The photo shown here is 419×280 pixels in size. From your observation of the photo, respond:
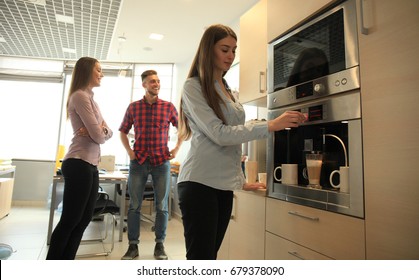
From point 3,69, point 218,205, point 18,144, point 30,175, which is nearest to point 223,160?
point 218,205

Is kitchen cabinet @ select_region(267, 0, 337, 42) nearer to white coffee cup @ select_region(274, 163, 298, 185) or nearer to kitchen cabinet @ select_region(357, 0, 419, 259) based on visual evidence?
kitchen cabinet @ select_region(357, 0, 419, 259)

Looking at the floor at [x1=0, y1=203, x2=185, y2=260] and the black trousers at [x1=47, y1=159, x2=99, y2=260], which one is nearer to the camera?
the black trousers at [x1=47, y1=159, x2=99, y2=260]

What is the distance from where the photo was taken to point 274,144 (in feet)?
5.11

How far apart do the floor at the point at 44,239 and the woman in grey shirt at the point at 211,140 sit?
5.02 feet

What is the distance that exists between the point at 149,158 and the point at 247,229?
42.1 inches

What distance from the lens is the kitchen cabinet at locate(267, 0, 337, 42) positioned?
134 centimetres

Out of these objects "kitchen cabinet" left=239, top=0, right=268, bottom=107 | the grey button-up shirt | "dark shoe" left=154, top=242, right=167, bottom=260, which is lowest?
"dark shoe" left=154, top=242, right=167, bottom=260

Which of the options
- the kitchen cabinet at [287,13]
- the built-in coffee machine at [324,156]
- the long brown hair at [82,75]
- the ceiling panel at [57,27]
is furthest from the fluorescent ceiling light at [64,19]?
the built-in coffee machine at [324,156]

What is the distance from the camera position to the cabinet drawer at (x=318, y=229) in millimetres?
1025

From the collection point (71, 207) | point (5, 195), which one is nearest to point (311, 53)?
point (71, 207)

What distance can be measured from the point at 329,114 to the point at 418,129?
1.32 feet

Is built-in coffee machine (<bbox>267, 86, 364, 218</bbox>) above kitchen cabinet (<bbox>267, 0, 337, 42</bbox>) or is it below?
below

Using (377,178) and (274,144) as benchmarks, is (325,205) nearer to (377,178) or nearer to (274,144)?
(377,178)

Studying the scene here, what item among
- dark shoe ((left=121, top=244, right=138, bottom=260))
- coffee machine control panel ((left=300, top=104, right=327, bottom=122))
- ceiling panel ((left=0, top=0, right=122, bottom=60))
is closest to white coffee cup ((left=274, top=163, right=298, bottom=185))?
coffee machine control panel ((left=300, top=104, right=327, bottom=122))
